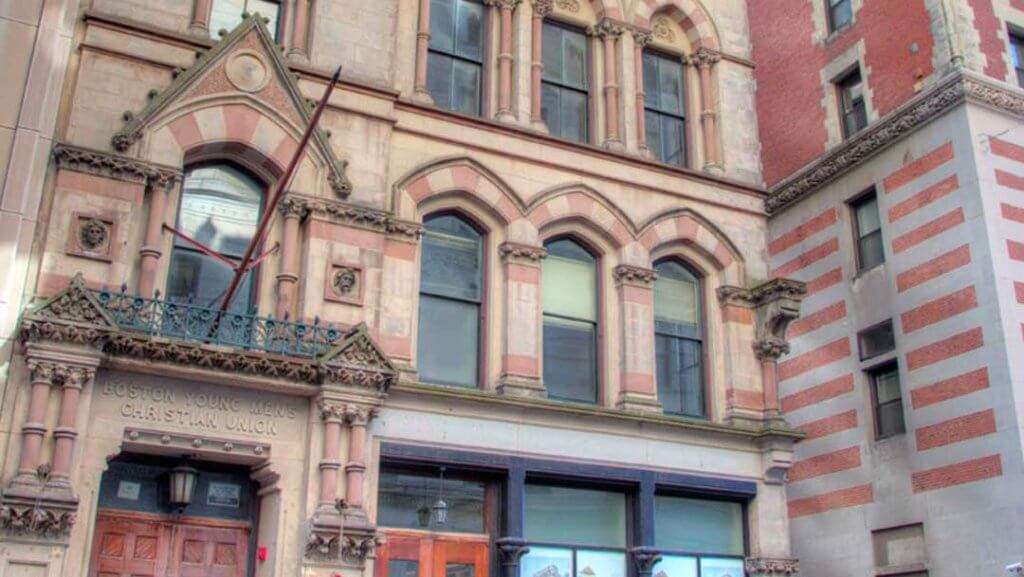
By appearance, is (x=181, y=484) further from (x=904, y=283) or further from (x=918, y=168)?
(x=918, y=168)

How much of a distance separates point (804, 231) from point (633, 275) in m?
6.98

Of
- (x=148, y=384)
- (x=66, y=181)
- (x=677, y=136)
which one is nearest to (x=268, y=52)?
(x=66, y=181)

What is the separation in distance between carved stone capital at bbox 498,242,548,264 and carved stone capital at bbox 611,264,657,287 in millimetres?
1631

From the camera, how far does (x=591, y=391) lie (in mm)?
18484

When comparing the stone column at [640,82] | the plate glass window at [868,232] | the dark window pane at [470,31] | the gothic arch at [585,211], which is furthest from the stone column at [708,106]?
the dark window pane at [470,31]

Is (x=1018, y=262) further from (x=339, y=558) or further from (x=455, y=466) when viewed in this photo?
(x=339, y=558)

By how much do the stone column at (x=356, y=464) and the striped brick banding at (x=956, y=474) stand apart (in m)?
11.2

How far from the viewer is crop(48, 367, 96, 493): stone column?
508 inches

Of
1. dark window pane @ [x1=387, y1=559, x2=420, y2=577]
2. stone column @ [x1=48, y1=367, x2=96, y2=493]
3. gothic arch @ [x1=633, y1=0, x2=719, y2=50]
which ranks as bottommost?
dark window pane @ [x1=387, y1=559, x2=420, y2=577]

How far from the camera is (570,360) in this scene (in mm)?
18469

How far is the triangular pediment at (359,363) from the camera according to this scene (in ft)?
48.6

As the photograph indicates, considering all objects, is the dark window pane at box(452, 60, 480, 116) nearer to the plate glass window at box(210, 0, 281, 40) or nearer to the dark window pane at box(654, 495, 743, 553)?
the plate glass window at box(210, 0, 281, 40)

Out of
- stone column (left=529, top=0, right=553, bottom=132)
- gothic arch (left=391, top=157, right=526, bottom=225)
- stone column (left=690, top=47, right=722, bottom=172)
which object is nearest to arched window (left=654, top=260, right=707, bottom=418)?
stone column (left=690, top=47, right=722, bottom=172)

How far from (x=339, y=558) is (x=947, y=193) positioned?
1379 cm
